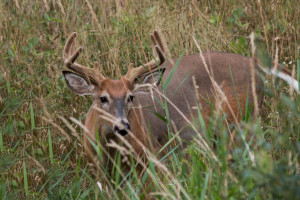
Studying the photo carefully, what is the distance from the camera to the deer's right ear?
4.65 metres

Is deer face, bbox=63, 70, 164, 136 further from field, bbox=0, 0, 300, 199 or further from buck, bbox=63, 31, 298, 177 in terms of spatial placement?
field, bbox=0, 0, 300, 199

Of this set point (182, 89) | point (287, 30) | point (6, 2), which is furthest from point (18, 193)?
point (6, 2)

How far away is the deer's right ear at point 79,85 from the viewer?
15.3 feet

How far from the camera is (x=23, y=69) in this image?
5812mm

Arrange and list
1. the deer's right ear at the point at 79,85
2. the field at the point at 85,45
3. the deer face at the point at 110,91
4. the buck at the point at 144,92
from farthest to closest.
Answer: the field at the point at 85,45 < the deer's right ear at the point at 79,85 < the buck at the point at 144,92 < the deer face at the point at 110,91

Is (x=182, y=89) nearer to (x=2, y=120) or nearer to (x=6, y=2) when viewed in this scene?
(x=2, y=120)

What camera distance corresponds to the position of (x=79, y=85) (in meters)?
4.71

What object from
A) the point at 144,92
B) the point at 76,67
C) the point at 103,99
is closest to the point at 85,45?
the point at 76,67

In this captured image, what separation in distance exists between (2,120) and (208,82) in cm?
204

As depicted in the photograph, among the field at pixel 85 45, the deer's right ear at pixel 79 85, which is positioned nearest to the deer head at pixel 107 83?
the deer's right ear at pixel 79 85

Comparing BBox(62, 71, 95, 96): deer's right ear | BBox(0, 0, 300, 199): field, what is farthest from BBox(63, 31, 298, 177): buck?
BBox(0, 0, 300, 199): field

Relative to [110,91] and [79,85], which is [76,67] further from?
[110,91]

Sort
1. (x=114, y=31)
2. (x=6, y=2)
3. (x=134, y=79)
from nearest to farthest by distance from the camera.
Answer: (x=134, y=79)
(x=114, y=31)
(x=6, y=2)

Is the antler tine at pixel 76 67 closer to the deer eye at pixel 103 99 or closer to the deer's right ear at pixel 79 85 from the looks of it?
the deer's right ear at pixel 79 85
